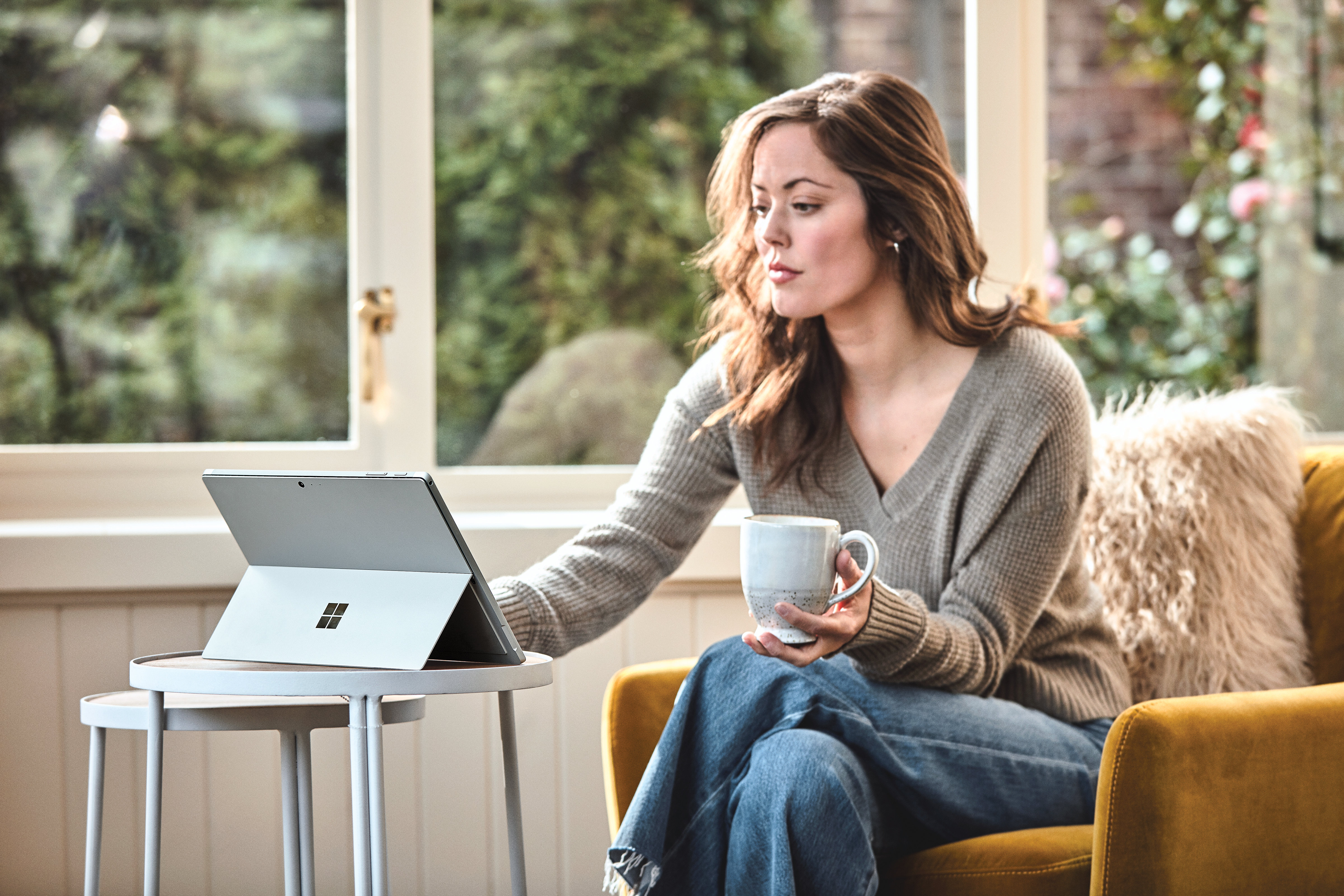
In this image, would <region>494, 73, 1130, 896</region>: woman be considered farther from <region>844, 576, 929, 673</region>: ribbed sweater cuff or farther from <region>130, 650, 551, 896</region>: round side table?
<region>130, 650, 551, 896</region>: round side table

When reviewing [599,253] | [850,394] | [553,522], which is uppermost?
[599,253]

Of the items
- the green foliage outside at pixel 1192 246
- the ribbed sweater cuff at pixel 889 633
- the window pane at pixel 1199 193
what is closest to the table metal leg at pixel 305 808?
the ribbed sweater cuff at pixel 889 633

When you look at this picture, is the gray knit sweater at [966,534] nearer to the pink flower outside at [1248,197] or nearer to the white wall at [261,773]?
the white wall at [261,773]

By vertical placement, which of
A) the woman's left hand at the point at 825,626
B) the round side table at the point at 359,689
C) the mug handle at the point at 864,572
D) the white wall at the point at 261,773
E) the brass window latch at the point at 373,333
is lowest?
the white wall at the point at 261,773

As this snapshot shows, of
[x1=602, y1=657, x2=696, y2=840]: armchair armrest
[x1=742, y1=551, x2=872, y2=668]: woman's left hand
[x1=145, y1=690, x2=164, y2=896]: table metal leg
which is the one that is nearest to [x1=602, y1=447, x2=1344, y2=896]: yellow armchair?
[x1=742, y1=551, x2=872, y2=668]: woman's left hand

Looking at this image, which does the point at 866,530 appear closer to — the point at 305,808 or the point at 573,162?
the point at 305,808

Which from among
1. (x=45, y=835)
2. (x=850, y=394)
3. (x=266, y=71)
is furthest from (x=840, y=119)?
(x=45, y=835)

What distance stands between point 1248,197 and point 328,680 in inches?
83.7

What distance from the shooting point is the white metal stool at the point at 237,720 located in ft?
3.66

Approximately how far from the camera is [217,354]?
194cm

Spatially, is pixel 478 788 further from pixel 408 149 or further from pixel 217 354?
pixel 408 149

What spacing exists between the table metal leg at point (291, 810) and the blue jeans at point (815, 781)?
35 cm

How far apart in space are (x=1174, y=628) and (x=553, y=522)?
0.83 m

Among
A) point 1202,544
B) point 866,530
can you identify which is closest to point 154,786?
point 866,530
